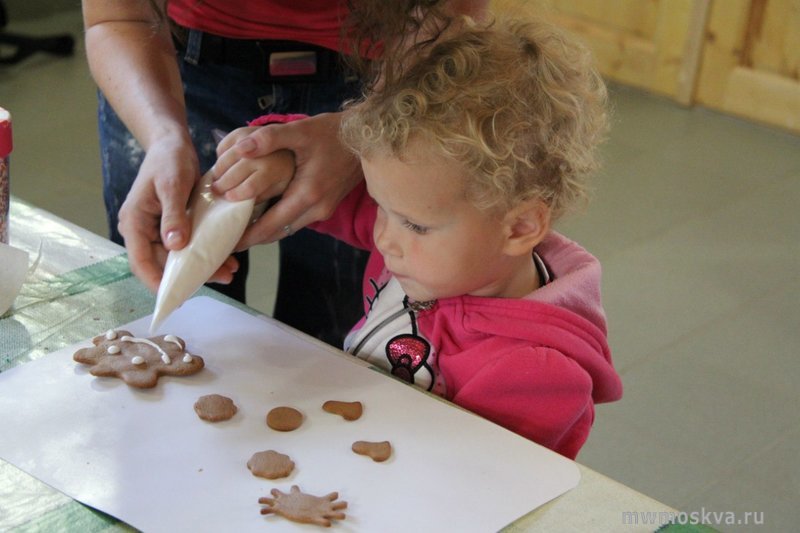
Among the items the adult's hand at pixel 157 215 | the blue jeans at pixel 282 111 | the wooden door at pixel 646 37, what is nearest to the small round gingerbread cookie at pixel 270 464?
the adult's hand at pixel 157 215

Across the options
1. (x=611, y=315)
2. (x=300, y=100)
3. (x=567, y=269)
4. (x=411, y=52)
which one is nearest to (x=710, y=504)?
(x=611, y=315)

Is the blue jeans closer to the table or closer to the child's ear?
the table

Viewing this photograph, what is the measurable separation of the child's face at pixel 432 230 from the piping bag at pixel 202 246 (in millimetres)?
131

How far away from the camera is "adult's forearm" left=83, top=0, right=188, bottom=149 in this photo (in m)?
1.15

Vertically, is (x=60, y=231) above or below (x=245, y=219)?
below

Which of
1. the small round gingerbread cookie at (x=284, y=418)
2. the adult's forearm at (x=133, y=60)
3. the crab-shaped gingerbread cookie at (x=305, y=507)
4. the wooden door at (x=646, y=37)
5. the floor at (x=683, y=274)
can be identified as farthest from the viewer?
the wooden door at (x=646, y=37)

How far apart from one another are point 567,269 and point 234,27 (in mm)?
512

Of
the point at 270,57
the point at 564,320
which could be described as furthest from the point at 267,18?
the point at 564,320

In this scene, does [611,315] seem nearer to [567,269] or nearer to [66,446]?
[567,269]

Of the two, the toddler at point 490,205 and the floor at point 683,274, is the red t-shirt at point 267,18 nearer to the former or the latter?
the toddler at point 490,205

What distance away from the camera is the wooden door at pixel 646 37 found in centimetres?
319

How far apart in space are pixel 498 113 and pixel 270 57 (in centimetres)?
46

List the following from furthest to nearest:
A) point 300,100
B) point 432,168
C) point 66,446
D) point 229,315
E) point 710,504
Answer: point 710,504 < point 300,100 < point 229,315 < point 432,168 < point 66,446

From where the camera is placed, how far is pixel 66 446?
0.83 meters
